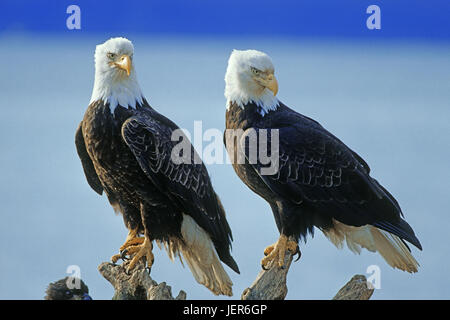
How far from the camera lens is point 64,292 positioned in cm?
524

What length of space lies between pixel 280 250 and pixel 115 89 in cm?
166

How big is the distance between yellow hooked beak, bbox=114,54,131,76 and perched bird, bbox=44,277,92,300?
5.14ft

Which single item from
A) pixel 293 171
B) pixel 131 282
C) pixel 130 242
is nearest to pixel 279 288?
pixel 293 171

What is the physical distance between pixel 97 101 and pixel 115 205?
2.87 feet

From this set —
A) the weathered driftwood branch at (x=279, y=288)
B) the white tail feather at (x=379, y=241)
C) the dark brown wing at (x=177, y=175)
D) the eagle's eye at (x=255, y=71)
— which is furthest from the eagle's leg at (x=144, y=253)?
the eagle's eye at (x=255, y=71)

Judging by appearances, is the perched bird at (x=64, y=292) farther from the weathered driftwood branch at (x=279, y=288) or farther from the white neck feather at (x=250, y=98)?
the white neck feather at (x=250, y=98)

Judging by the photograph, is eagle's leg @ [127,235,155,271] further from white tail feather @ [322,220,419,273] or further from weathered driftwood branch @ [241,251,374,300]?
white tail feather @ [322,220,419,273]

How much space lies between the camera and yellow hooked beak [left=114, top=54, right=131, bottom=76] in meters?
5.08

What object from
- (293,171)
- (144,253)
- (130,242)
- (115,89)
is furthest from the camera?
(130,242)

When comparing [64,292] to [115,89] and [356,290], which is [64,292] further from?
[356,290]
